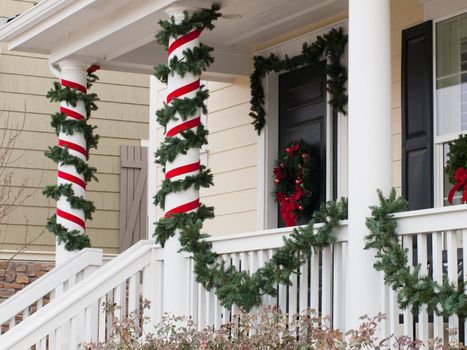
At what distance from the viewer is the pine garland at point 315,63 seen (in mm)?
9984

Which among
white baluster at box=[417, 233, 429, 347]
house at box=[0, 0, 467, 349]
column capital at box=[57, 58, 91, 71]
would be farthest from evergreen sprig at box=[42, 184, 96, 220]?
white baluster at box=[417, 233, 429, 347]

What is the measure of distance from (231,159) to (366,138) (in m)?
4.79

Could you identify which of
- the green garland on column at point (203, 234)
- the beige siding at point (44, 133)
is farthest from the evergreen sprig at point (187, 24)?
the beige siding at point (44, 133)

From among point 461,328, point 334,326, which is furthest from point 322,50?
point 461,328

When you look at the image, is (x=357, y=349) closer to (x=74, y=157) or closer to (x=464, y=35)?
(x=464, y=35)

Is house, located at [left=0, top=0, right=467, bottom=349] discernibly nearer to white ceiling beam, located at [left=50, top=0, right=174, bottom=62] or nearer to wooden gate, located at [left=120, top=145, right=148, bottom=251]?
white ceiling beam, located at [left=50, top=0, right=174, bottom=62]

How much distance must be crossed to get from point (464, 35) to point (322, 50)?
1.92 m

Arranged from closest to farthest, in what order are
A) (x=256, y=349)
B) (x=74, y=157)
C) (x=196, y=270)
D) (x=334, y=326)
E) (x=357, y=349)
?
(x=357, y=349), (x=256, y=349), (x=334, y=326), (x=196, y=270), (x=74, y=157)

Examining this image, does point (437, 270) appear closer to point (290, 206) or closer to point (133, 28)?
point (290, 206)

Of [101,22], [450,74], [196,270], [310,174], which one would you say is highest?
[101,22]

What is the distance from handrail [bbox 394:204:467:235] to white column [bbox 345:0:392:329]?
28 cm

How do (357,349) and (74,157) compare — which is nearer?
(357,349)

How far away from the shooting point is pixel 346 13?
999 centimetres

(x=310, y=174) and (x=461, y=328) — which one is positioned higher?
(x=310, y=174)
